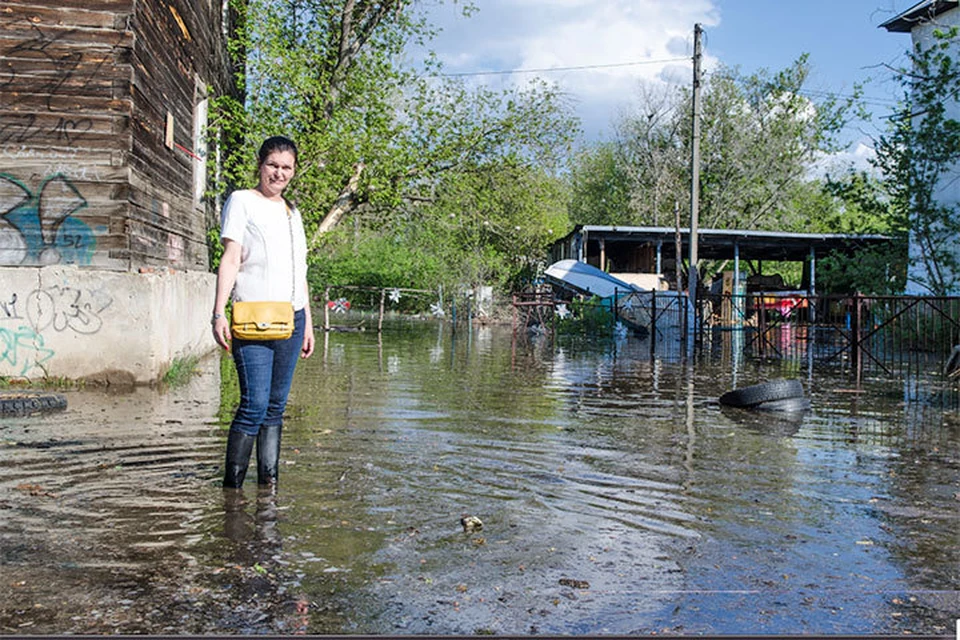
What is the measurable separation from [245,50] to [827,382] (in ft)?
45.8

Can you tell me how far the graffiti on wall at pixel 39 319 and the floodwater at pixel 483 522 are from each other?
1050mm

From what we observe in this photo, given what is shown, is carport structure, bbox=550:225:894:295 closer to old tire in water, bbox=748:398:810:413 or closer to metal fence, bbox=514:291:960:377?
metal fence, bbox=514:291:960:377

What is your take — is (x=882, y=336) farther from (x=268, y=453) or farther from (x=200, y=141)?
(x=268, y=453)

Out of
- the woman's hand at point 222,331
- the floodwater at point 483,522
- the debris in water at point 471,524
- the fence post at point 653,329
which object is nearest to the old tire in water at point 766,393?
the floodwater at point 483,522

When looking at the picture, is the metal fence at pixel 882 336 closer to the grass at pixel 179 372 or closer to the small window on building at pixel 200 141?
the grass at pixel 179 372

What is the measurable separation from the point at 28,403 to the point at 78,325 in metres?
1.93

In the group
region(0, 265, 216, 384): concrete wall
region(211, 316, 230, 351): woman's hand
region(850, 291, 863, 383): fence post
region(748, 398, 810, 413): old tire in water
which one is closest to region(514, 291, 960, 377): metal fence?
region(850, 291, 863, 383): fence post

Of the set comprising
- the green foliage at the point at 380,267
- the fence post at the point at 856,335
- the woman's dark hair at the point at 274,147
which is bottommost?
the fence post at the point at 856,335

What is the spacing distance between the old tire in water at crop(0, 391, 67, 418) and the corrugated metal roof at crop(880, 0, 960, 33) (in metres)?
23.1

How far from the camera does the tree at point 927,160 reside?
22.9 m

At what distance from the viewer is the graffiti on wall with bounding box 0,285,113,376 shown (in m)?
10.3

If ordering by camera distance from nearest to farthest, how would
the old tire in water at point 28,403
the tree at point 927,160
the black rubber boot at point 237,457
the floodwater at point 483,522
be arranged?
the floodwater at point 483,522
the black rubber boot at point 237,457
the old tire in water at point 28,403
the tree at point 927,160

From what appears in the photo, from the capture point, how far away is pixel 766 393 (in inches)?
410

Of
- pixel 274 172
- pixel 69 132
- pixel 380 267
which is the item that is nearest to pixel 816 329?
pixel 69 132
